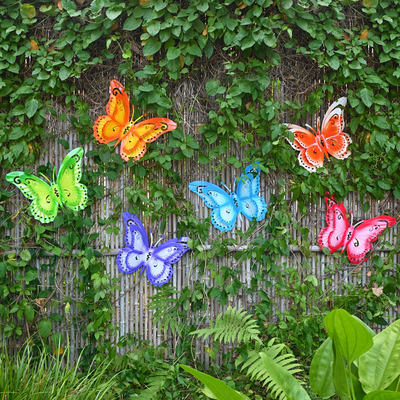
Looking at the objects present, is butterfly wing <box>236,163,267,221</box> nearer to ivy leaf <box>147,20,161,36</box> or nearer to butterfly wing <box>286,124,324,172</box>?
butterfly wing <box>286,124,324,172</box>

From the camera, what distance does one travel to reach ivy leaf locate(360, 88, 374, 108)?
11.0 ft

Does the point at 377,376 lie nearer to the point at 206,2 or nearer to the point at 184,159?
the point at 184,159

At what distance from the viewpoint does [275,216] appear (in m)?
3.32

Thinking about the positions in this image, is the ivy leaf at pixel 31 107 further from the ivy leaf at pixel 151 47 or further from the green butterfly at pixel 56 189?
the ivy leaf at pixel 151 47

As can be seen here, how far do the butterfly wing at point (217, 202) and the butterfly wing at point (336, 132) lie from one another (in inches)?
36.6

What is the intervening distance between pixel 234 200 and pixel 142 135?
0.87 m

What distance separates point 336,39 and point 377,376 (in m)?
2.68

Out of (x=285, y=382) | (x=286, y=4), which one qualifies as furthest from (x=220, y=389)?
(x=286, y=4)

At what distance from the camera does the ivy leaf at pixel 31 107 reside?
323cm

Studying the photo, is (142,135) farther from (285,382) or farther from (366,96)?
(285,382)

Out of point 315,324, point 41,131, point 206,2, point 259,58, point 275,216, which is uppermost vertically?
point 206,2

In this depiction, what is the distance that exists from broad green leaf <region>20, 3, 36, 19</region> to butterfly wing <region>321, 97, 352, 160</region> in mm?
2385

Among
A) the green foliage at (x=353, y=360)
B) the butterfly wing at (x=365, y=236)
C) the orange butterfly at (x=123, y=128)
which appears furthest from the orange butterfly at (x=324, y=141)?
the green foliage at (x=353, y=360)

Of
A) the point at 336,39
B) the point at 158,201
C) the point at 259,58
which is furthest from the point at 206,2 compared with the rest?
the point at 158,201
